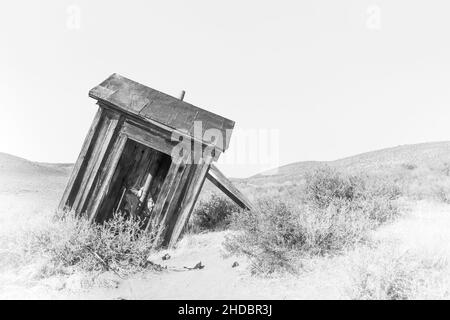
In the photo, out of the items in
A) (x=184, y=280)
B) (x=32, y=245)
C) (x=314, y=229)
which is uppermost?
(x=314, y=229)

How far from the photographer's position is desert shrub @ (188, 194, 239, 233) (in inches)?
319

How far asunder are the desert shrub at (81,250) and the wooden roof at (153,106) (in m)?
1.84

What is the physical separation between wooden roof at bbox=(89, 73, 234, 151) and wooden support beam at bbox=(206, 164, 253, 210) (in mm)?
949

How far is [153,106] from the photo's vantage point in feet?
19.9

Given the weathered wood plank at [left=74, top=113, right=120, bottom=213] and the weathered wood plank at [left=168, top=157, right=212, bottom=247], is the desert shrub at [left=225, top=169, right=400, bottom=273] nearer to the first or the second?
the weathered wood plank at [left=168, top=157, right=212, bottom=247]

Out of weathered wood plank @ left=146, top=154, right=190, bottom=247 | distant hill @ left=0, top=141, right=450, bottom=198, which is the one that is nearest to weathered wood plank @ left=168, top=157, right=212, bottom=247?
weathered wood plank @ left=146, top=154, right=190, bottom=247

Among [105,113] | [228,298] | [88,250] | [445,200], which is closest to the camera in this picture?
[228,298]

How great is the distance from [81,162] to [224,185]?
8.18ft

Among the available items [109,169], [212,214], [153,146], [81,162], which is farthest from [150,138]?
[212,214]

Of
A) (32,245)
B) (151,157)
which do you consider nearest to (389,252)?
(32,245)
